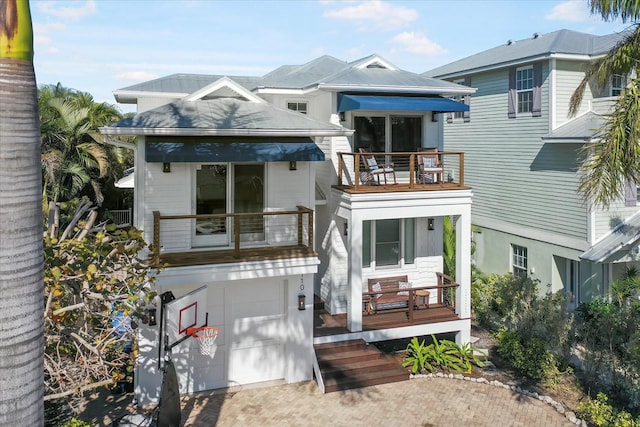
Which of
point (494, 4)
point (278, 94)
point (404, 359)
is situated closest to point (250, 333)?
point (404, 359)

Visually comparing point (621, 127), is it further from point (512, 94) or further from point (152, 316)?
point (152, 316)

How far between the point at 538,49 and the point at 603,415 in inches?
570

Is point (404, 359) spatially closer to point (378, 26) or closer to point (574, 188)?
point (574, 188)

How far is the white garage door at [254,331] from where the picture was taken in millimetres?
13133

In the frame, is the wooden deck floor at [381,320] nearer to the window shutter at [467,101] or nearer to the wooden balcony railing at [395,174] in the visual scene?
the wooden balcony railing at [395,174]

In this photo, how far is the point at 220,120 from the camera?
1273 cm

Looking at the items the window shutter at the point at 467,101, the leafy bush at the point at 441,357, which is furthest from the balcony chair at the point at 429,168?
the window shutter at the point at 467,101

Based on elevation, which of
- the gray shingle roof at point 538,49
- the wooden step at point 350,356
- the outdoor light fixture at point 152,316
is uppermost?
the gray shingle roof at point 538,49

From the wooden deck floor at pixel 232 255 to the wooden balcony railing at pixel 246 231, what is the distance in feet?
0.09

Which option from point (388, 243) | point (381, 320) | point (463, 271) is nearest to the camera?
point (381, 320)

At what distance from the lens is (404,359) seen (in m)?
14.5

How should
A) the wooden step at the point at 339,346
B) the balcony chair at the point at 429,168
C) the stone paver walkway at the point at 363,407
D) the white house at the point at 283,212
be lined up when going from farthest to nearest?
the balcony chair at the point at 429,168 → the wooden step at the point at 339,346 → the white house at the point at 283,212 → the stone paver walkway at the point at 363,407

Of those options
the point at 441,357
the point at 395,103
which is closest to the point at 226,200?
the point at 395,103

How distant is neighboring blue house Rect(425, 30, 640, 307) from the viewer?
692 inches
